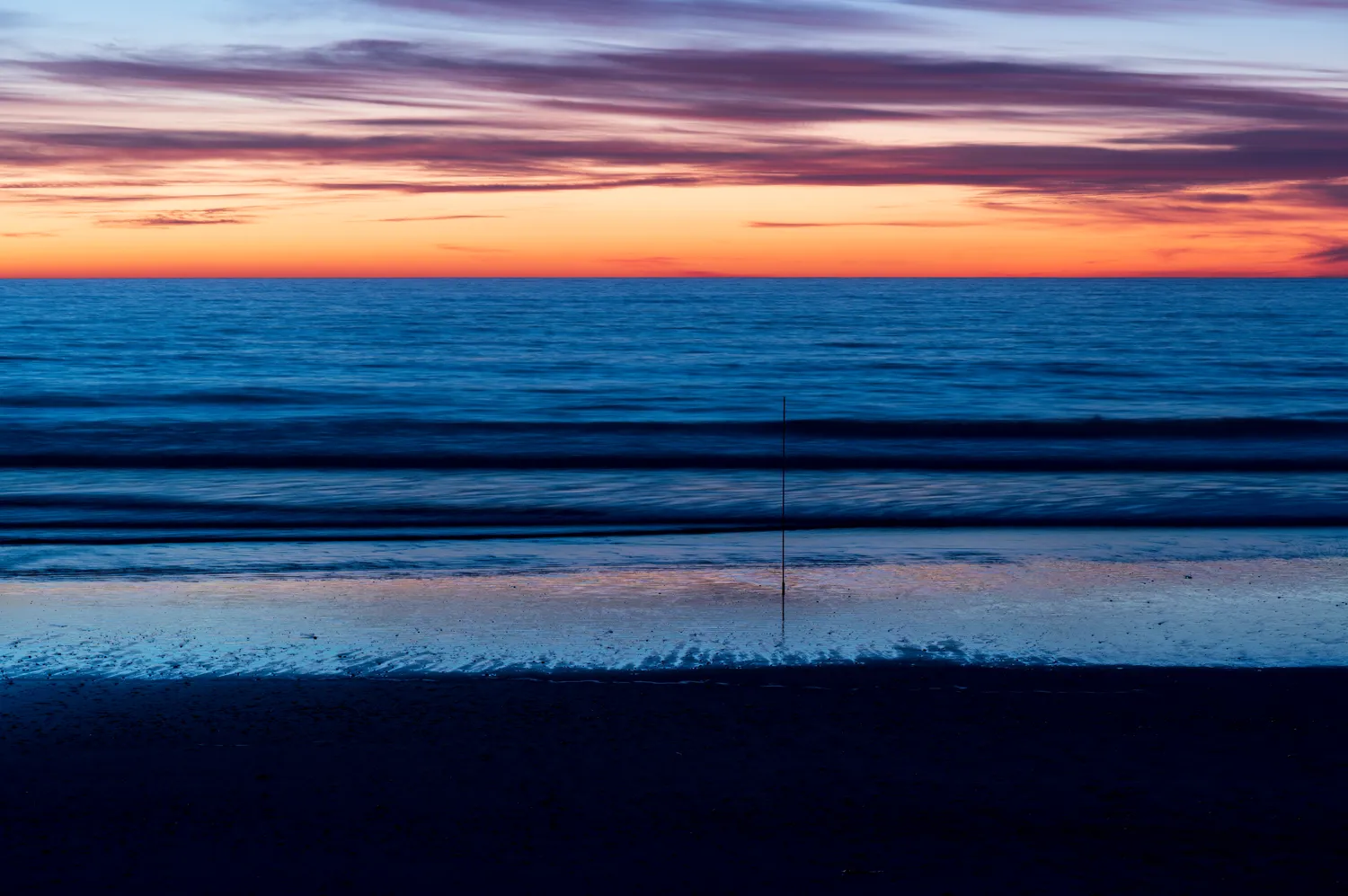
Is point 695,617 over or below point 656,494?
over

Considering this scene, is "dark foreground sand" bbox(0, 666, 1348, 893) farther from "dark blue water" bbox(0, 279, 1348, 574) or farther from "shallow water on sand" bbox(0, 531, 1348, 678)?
"dark blue water" bbox(0, 279, 1348, 574)

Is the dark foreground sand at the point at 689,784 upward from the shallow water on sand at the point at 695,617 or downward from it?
upward

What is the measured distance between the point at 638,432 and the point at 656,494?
29.7 ft

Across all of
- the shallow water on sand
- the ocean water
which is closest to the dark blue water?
the ocean water

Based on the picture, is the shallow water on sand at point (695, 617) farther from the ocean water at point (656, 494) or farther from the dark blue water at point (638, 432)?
the dark blue water at point (638, 432)

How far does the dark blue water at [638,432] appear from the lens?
48.3 ft

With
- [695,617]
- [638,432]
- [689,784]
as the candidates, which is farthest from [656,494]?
[689,784]

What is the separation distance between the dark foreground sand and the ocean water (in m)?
0.73

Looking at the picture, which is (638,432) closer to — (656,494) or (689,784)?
(656,494)

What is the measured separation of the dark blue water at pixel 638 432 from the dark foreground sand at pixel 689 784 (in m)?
5.77

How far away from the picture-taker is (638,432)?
25.5 m

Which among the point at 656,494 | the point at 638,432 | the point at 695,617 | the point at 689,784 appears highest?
the point at 689,784

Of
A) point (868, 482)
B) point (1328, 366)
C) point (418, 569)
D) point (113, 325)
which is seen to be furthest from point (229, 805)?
point (113, 325)

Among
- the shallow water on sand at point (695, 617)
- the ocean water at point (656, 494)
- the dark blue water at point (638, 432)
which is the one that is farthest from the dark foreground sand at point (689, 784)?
the dark blue water at point (638, 432)
